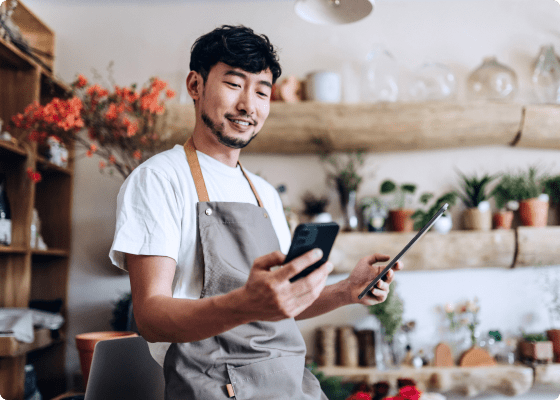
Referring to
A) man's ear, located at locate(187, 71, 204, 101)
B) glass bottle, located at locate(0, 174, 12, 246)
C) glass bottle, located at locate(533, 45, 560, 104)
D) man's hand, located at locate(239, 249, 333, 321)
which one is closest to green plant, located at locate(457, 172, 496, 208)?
glass bottle, located at locate(533, 45, 560, 104)

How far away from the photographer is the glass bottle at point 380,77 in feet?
9.32

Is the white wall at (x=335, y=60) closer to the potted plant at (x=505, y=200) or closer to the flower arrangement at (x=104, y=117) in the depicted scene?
the potted plant at (x=505, y=200)

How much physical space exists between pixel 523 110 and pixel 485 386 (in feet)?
5.67

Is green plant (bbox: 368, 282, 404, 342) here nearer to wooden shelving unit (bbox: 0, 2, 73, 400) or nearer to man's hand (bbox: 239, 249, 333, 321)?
wooden shelving unit (bbox: 0, 2, 73, 400)

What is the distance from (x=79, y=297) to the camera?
9.35 feet

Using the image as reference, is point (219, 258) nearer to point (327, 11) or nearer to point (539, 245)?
point (327, 11)

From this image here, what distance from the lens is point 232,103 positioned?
1.06 meters

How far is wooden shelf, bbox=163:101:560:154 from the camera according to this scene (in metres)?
2.70

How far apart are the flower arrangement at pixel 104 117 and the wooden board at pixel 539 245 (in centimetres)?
231

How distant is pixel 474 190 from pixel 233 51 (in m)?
2.26

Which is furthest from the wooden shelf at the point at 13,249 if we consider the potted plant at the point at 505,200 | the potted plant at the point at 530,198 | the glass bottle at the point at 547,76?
the glass bottle at the point at 547,76

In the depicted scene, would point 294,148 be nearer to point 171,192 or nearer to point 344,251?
point 344,251

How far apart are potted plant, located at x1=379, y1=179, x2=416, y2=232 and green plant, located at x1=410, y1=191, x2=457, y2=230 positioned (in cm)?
5

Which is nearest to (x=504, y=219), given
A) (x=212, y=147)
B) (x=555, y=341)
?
(x=555, y=341)
